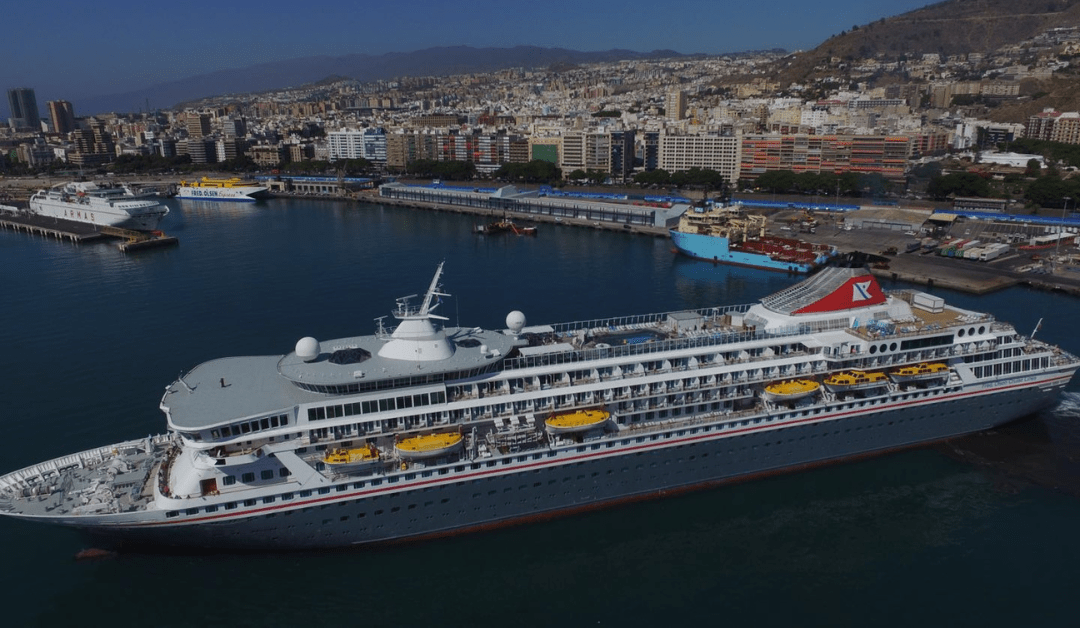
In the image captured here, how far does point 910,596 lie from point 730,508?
158 inches

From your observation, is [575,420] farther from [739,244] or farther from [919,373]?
[739,244]

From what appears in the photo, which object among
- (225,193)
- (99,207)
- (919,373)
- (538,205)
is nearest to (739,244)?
(538,205)

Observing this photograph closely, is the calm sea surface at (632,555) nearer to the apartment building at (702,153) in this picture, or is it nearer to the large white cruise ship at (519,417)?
the large white cruise ship at (519,417)

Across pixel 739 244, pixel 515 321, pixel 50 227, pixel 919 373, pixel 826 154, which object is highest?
pixel 826 154

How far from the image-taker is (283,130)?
127 meters

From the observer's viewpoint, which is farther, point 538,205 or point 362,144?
point 362,144

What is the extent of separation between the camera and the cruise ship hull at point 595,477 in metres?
13.2

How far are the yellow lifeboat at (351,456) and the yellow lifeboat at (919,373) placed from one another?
42.4 ft

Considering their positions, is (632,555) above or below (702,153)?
below

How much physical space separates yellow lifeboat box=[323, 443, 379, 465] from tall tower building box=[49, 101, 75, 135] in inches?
7138

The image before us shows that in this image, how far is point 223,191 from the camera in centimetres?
7288

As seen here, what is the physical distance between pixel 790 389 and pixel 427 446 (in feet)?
28.5

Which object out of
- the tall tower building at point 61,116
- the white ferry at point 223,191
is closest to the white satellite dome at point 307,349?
the white ferry at point 223,191

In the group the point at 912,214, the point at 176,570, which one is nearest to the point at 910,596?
the point at 176,570
